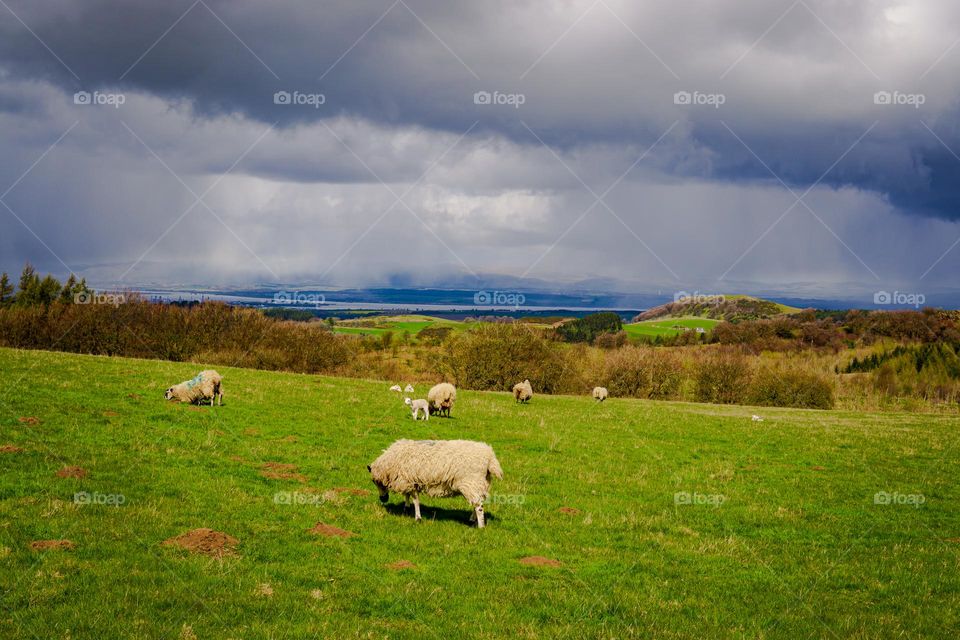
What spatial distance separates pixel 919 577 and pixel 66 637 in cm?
1622

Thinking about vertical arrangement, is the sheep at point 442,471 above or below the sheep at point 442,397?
below

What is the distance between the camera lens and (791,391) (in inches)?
2776

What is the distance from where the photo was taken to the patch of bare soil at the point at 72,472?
49.5ft

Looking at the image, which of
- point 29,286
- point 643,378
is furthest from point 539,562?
point 29,286

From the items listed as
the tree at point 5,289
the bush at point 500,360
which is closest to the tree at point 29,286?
the tree at point 5,289

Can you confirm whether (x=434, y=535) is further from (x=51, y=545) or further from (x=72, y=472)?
(x=72, y=472)

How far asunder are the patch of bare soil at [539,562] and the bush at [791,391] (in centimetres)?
6526

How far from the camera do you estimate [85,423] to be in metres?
20.5

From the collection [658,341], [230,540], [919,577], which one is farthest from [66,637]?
[658,341]

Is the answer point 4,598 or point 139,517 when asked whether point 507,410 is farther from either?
point 4,598

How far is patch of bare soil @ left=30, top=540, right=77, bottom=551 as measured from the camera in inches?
431

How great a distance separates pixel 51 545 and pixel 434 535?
24.3 ft

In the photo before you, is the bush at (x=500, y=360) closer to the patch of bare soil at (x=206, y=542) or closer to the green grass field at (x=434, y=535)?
the green grass field at (x=434, y=535)

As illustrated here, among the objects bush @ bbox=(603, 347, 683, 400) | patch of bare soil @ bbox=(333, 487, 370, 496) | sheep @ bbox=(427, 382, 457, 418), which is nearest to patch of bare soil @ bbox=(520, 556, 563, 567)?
patch of bare soil @ bbox=(333, 487, 370, 496)
